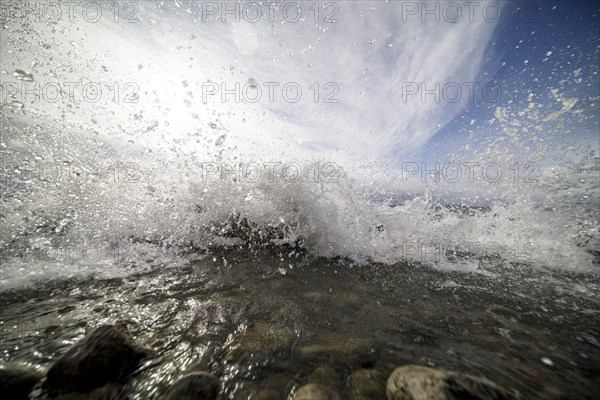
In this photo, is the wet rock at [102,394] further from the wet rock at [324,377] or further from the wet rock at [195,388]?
the wet rock at [324,377]

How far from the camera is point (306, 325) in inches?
81.1

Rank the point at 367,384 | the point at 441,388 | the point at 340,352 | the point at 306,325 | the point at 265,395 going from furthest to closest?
the point at 306,325 → the point at 340,352 → the point at 367,384 → the point at 265,395 → the point at 441,388

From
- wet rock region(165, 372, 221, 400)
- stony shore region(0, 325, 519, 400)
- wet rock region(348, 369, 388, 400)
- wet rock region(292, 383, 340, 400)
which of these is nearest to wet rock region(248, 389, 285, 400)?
stony shore region(0, 325, 519, 400)

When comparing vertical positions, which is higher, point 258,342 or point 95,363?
point 95,363

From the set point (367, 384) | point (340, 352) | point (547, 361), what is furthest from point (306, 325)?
point (547, 361)

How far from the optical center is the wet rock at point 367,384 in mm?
1382

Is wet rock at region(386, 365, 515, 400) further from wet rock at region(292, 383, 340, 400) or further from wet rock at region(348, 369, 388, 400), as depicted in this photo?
wet rock at region(292, 383, 340, 400)

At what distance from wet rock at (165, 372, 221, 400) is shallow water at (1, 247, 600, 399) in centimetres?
10

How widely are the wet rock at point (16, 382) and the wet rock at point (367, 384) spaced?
1899 mm

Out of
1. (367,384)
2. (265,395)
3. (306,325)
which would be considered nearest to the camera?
(265,395)


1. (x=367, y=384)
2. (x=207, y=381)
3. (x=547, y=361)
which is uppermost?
(x=207, y=381)

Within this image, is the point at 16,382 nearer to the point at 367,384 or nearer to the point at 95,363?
the point at 95,363

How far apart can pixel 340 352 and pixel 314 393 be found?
51 cm

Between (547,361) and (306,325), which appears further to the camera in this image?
(306,325)
